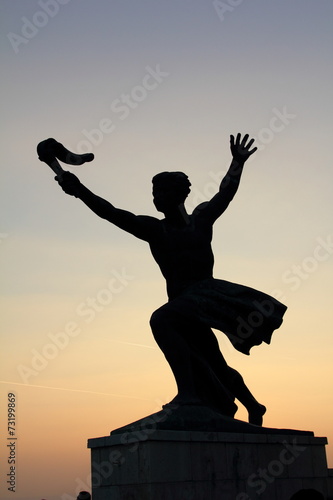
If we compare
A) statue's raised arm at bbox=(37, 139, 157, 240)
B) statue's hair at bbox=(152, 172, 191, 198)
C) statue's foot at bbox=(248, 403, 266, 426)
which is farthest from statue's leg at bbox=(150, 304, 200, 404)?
statue's hair at bbox=(152, 172, 191, 198)

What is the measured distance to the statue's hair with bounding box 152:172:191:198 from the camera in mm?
9695

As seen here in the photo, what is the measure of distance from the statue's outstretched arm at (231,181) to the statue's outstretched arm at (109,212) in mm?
872

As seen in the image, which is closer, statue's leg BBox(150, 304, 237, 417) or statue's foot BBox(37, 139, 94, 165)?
statue's leg BBox(150, 304, 237, 417)

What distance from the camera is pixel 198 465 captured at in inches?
318

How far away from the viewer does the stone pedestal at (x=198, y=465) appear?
25.6 feet

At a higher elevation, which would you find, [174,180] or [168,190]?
[174,180]

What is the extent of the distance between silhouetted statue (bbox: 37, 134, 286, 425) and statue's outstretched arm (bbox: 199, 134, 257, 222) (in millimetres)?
32

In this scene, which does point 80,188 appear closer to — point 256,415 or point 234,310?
point 234,310

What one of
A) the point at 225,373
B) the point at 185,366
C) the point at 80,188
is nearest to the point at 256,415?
the point at 225,373

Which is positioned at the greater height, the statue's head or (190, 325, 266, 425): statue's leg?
the statue's head

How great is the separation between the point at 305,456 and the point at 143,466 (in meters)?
2.58

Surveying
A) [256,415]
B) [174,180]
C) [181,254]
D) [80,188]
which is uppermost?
[174,180]

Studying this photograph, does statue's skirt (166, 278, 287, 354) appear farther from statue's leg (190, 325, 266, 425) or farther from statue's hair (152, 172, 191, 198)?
statue's hair (152, 172, 191, 198)

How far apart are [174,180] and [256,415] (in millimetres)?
3434
